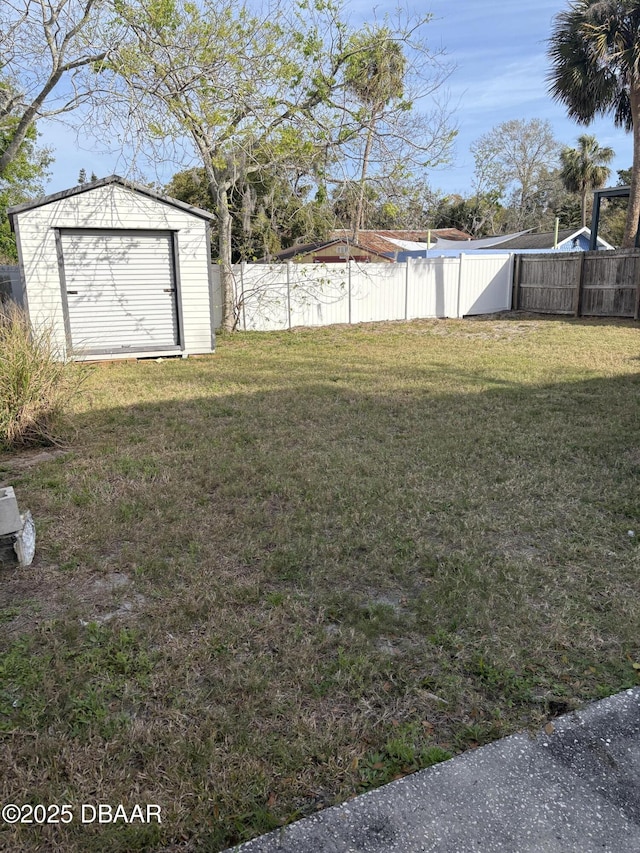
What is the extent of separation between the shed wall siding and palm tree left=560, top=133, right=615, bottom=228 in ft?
103

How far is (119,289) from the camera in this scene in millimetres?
10367

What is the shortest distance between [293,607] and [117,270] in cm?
881

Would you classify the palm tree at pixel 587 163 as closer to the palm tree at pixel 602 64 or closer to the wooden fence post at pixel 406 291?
the palm tree at pixel 602 64

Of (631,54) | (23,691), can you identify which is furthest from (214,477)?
(631,54)

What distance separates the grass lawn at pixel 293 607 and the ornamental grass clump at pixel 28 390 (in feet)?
1.19

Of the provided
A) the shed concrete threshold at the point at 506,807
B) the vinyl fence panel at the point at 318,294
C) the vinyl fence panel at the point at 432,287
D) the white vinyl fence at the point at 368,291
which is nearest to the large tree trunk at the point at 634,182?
the white vinyl fence at the point at 368,291

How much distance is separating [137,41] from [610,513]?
7.78m

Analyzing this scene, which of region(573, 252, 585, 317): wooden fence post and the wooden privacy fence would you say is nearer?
the wooden privacy fence

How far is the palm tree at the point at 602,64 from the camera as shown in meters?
16.0

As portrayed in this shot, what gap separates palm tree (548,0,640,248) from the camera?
1596cm

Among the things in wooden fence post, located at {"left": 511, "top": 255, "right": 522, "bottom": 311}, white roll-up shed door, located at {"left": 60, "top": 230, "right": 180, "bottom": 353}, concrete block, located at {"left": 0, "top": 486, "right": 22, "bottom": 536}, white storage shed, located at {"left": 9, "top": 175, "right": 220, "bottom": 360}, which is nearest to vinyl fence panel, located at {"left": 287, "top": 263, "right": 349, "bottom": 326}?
white storage shed, located at {"left": 9, "top": 175, "right": 220, "bottom": 360}

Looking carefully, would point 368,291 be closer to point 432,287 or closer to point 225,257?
point 432,287

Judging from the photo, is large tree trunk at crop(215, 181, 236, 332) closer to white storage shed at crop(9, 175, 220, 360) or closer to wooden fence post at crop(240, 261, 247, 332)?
wooden fence post at crop(240, 261, 247, 332)

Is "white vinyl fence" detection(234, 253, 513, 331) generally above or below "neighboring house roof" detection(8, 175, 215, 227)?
below
